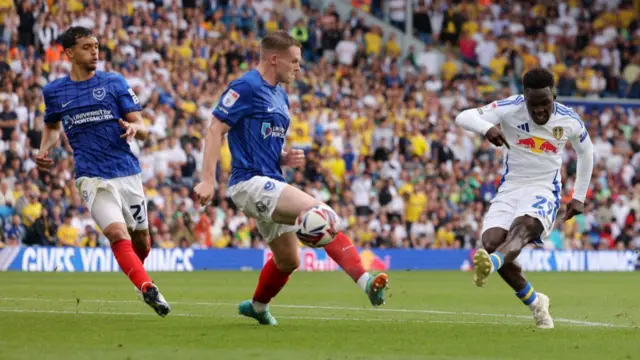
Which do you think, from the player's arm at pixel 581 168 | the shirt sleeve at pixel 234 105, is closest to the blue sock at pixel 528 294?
the player's arm at pixel 581 168

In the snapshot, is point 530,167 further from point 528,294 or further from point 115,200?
point 115,200

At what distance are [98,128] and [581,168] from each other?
4453 mm

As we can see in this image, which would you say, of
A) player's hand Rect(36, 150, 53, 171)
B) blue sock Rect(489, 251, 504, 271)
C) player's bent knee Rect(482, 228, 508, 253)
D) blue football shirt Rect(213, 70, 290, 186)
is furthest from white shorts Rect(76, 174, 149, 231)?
blue sock Rect(489, 251, 504, 271)

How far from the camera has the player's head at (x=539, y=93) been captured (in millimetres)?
10625

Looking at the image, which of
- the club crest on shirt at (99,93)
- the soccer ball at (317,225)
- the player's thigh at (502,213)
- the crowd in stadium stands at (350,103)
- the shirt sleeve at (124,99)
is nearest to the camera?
the soccer ball at (317,225)

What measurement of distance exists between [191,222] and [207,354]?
1862 centimetres

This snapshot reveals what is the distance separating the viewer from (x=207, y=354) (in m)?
7.99

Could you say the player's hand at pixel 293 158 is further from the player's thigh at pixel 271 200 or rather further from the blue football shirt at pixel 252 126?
the player's thigh at pixel 271 200

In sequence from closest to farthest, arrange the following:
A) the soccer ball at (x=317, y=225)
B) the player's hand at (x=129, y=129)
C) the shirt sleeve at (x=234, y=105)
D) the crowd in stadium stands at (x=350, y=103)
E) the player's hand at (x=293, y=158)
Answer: the soccer ball at (x=317, y=225) < the shirt sleeve at (x=234, y=105) < the player's hand at (x=293, y=158) < the player's hand at (x=129, y=129) < the crowd in stadium stands at (x=350, y=103)

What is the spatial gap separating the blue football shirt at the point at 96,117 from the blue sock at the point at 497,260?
141 inches

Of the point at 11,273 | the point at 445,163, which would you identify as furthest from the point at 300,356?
the point at 445,163

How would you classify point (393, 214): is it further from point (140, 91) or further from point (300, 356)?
point (300, 356)

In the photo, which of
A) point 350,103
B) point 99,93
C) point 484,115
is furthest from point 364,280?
point 350,103

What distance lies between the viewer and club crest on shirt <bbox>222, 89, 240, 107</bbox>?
393 inches
